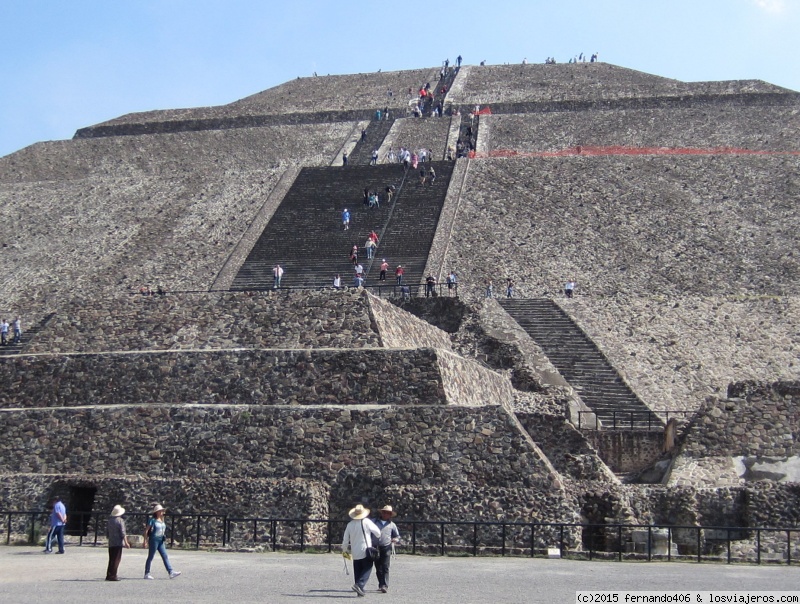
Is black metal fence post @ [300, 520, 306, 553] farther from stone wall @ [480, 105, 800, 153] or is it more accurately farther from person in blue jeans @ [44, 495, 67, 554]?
stone wall @ [480, 105, 800, 153]

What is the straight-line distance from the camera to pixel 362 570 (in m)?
10.3

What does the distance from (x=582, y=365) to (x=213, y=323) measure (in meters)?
8.34

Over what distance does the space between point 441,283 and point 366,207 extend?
24.5ft

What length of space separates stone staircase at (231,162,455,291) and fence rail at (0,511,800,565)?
14650 mm

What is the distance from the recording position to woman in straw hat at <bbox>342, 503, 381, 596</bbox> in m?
10.2

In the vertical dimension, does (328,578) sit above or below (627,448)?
below

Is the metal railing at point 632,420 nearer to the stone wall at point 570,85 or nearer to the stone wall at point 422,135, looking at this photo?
the stone wall at point 422,135

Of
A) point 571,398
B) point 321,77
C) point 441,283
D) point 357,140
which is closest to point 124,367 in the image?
point 571,398

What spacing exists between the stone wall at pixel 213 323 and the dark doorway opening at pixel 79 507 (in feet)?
13.2

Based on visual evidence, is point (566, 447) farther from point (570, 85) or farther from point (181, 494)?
point (570, 85)

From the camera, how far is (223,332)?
65.8ft

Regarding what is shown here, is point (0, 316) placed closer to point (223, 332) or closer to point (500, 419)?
point (223, 332)

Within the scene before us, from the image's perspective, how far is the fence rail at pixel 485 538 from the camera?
13.8m

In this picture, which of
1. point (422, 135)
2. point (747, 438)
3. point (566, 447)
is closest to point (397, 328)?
point (566, 447)
